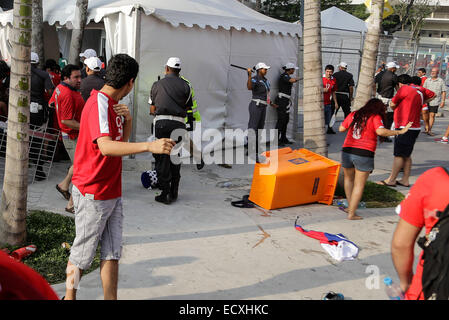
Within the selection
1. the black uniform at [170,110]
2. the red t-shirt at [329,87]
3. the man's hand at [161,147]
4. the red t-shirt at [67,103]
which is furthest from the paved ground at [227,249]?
the red t-shirt at [329,87]

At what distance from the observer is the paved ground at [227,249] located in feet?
14.8

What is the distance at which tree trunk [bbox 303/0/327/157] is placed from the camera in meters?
7.41

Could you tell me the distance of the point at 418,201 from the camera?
2238 mm

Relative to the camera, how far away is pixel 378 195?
7.89 metres

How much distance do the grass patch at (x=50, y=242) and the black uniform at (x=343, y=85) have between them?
28.7 feet

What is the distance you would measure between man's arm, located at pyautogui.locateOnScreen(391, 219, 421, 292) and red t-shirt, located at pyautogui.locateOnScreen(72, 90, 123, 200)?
198 cm

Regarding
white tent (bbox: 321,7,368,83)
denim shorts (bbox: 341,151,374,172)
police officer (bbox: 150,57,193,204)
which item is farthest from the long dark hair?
white tent (bbox: 321,7,368,83)

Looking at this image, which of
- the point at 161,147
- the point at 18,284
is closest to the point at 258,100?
the point at 161,147

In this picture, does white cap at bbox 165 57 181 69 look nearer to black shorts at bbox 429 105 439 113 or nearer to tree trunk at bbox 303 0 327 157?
tree trunk at bbox 303 0 327 157

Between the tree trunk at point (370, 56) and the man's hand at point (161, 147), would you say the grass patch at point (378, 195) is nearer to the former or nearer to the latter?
the tree trunk at point (370, 56)

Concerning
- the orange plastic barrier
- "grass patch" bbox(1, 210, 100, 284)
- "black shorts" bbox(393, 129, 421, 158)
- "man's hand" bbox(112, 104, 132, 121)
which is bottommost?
"grass patch" bbox(1, 210, 100, 284)

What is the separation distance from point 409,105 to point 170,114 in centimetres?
399

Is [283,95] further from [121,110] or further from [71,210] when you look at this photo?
[121,110]

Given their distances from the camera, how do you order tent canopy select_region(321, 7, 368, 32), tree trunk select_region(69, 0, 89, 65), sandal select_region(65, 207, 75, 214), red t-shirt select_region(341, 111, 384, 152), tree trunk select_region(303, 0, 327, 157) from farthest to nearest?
1. tent canopy select_region(321, 7, 368, 32)
2. tree trunk select_region(69, 0, 89, 65)
3. tree trunk select_region(303, 0, 327, 157)
4. red t-shirt select_region(341, 111, 384, 152)
5. sandal select_region(65, 207, 75, 214)
